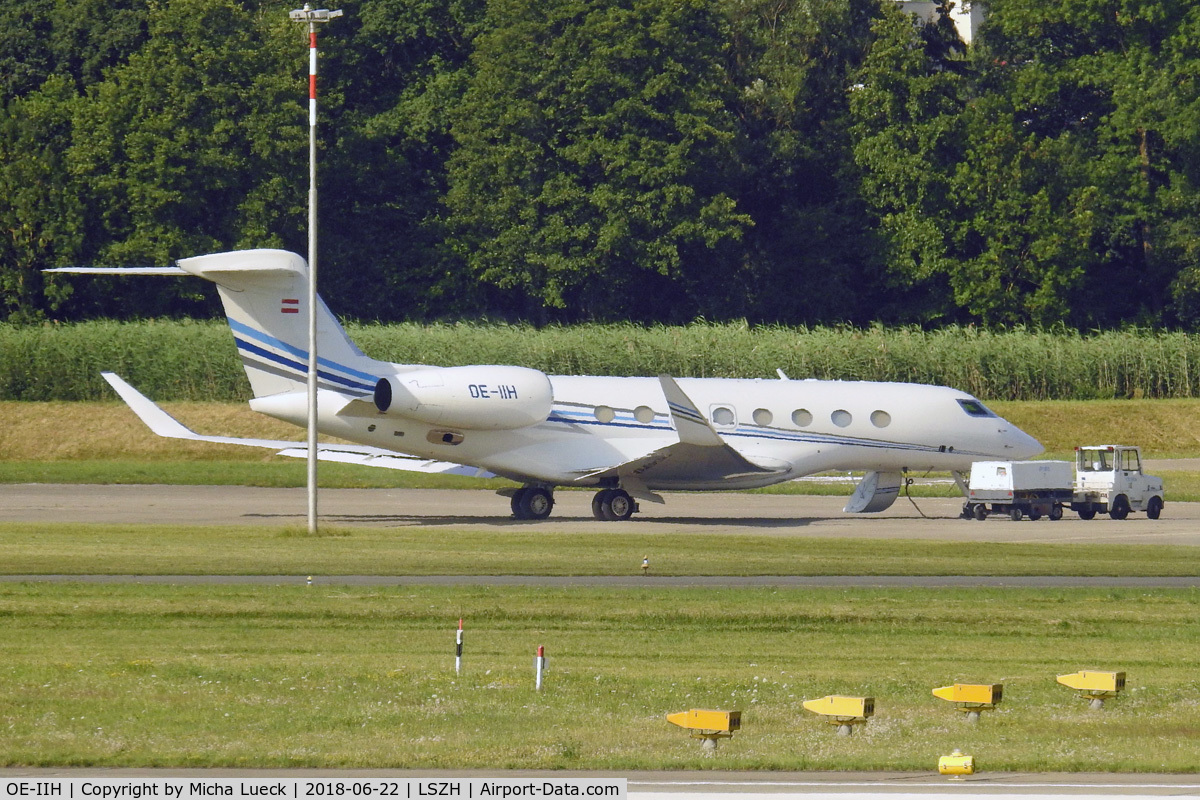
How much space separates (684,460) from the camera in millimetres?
33406

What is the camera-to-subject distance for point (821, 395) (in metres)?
35.4

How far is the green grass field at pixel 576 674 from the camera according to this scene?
Result: 41.6 ft

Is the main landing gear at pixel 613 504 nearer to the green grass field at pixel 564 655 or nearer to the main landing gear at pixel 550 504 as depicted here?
the main landing gear at pixel 550 504

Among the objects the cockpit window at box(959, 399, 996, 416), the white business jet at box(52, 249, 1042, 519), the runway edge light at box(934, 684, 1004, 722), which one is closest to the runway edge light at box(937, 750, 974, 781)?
the runway edge light at box(934, 684, 1004, 722)

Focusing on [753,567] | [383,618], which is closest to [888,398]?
[753,567]

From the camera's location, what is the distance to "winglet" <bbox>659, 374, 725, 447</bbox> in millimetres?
32312

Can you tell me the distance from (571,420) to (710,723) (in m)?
21.3

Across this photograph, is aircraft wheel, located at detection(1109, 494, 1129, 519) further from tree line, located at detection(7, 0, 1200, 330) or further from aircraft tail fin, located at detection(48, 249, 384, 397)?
tree line, located at detection(7, 0, 1200, 330)

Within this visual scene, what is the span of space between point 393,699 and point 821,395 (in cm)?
2180

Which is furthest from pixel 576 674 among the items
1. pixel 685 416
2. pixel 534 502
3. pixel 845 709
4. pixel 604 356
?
pixel 604 356

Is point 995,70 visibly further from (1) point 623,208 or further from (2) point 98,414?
(2) point 98,414

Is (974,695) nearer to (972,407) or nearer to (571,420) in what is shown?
(571,420)

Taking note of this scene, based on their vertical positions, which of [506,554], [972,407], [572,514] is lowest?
[572,514]

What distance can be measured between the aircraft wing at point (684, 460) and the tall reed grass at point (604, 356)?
78.0ft
